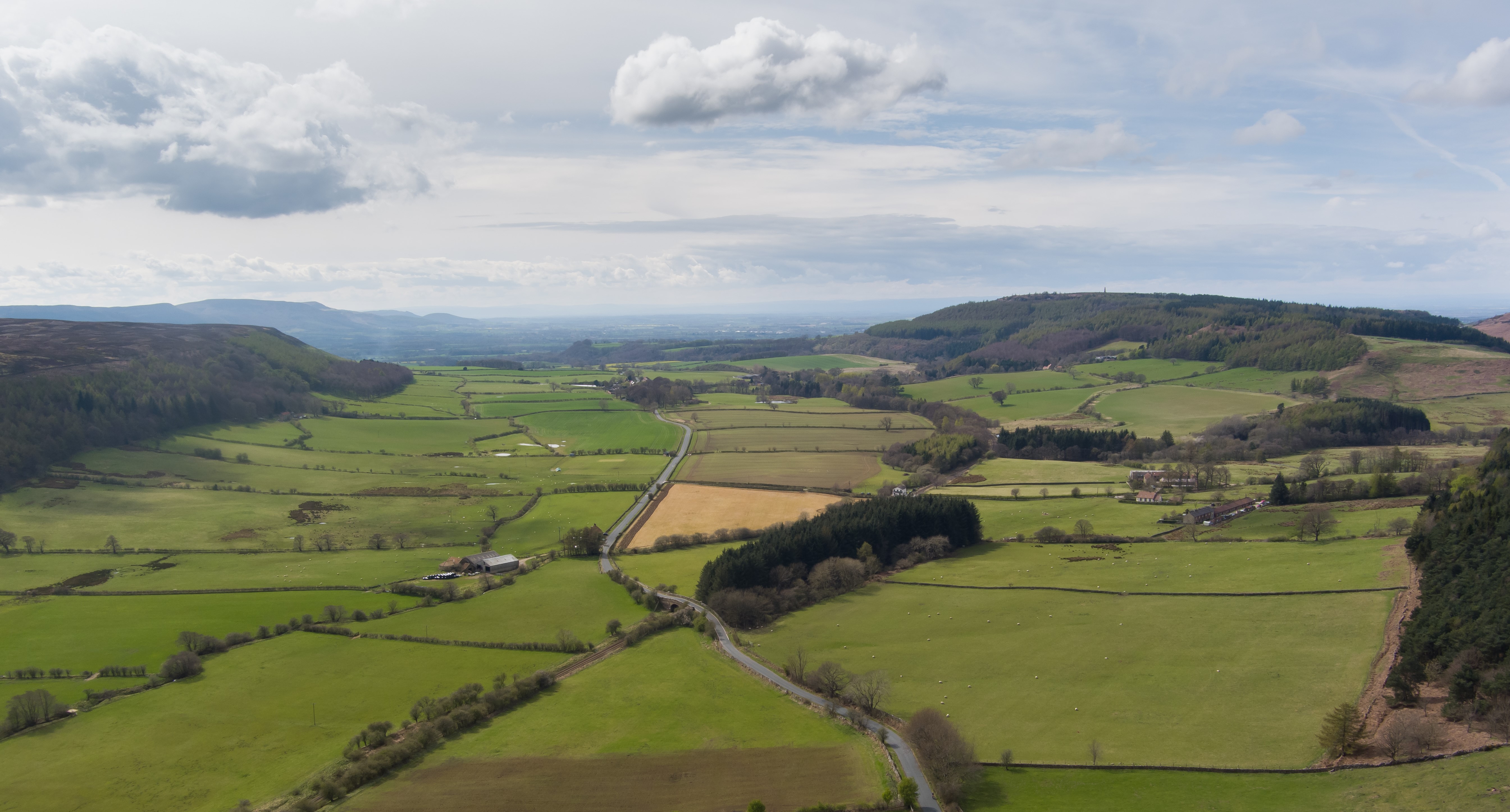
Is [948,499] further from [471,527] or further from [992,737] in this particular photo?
[471,527]

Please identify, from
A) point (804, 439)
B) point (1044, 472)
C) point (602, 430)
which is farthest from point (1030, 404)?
point (602, 430)

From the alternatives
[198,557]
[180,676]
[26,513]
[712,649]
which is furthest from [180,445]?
[712,649]

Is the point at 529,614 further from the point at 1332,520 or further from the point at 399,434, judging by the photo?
the point at 399,434

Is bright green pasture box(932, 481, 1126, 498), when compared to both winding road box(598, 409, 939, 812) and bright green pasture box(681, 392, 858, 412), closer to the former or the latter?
winding road box(598, 409, 939, 812)

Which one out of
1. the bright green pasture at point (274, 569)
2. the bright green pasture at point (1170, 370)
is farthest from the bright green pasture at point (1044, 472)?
the bright green pasture at point (1170, 370)

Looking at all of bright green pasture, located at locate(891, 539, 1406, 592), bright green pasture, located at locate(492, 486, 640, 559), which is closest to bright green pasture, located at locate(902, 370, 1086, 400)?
bright green pasture, located at locate(492, 486, 640, 559)

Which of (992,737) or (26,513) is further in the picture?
(26,513)

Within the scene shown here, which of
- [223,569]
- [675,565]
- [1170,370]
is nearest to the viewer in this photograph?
[223,569]
